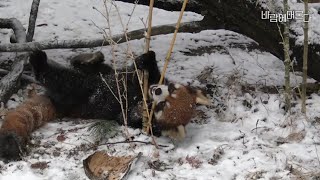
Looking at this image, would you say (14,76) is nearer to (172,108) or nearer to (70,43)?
(70,43)

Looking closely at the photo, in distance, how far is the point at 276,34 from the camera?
159 inches

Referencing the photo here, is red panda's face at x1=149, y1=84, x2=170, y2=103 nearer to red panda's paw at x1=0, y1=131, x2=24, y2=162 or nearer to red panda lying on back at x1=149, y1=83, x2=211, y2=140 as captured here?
red panda lying on back at x1=149, y1=83, x2=211, y2=140

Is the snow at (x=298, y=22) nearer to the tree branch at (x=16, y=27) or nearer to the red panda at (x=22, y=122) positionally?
the red panda at (x=22, y=122)

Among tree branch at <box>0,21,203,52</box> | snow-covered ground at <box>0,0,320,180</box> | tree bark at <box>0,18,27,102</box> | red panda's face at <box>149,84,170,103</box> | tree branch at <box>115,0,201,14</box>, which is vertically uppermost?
tree branch at <box>115,0,201,14</box>

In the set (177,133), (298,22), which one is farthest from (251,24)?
(177,133)

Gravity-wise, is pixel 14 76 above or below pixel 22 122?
above

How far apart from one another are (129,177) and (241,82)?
1.79 metres

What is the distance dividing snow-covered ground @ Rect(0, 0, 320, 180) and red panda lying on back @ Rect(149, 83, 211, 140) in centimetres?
15

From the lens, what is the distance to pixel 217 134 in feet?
12.3

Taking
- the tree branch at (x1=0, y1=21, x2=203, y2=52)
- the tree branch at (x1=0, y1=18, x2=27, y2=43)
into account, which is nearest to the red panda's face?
the tree branch at (x1=0, y1=21, x2=203, y2=52)

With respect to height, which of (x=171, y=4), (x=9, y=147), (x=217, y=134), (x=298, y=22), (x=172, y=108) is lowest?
(x=217, y=134)

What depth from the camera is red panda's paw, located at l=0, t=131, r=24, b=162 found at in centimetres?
328

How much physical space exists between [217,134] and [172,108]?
47 centimetres

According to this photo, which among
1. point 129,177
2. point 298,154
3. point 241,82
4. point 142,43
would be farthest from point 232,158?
point 142,43
